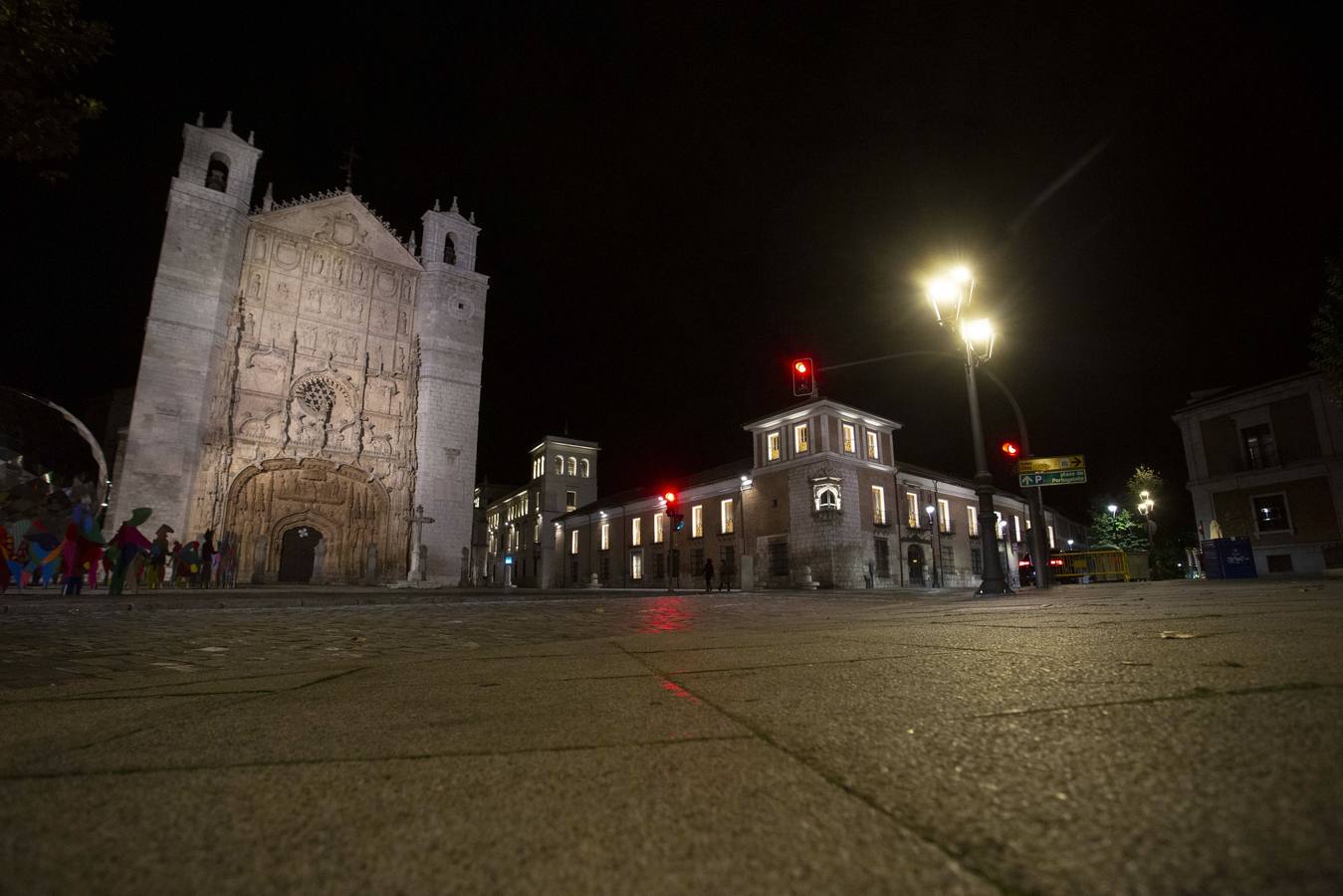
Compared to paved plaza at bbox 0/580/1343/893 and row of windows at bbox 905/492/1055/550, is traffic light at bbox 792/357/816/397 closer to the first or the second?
paved plaza at bbox 0/580/1343/893

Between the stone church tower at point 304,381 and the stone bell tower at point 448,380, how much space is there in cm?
7

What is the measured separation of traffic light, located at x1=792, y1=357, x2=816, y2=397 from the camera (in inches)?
478

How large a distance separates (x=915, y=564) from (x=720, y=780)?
35.9m

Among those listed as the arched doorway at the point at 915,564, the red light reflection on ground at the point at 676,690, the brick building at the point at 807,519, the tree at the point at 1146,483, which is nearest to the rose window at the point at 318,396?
the brick building at the point at 807,519

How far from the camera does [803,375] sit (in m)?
12.2

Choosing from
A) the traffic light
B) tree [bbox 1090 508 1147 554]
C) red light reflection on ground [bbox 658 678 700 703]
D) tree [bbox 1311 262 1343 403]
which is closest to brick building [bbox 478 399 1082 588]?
tree [bbox 1090 508 1147 554]

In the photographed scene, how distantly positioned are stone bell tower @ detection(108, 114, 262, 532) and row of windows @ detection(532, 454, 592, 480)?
2935 cm

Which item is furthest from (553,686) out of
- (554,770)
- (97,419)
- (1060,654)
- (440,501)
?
(97,419)

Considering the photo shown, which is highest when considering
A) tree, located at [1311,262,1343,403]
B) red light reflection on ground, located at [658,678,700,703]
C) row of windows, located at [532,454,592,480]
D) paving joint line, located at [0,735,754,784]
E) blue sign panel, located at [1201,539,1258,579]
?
row of windows, located at [532,454,592,480]

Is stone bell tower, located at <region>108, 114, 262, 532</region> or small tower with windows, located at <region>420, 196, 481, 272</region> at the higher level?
small tower with windows, located at <region>420, 196, 481, 272</region>

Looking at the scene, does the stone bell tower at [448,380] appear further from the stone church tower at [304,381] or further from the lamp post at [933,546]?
the lamp post at [933,546]

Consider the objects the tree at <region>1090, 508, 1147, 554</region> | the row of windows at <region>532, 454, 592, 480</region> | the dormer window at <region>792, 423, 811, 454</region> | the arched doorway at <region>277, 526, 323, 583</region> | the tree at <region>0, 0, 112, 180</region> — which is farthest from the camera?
the row of windows at <region>532, 454, 592, 480</region>

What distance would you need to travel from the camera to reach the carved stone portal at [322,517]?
79.6 feet

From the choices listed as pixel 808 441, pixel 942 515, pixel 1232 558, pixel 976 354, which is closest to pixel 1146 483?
pixel 942 515
